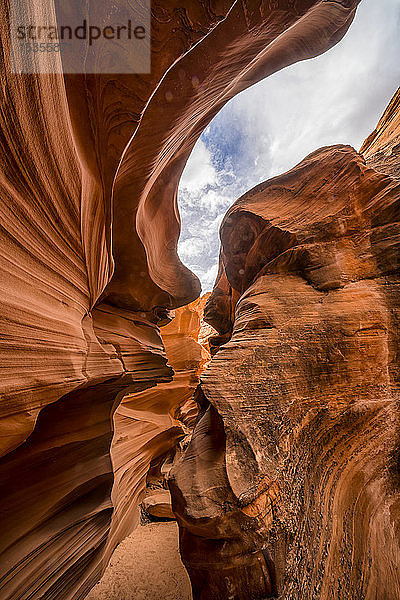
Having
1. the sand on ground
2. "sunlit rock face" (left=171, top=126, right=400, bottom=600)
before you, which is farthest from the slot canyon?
the sand on ground

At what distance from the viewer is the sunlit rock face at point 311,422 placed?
184 cm

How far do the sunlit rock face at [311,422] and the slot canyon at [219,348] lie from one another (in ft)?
0.05

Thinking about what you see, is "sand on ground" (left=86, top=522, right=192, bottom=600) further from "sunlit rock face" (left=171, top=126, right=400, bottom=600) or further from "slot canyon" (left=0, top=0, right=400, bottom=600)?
"sunlit rock face" (left=171, top=126, right=400, bottom=600)

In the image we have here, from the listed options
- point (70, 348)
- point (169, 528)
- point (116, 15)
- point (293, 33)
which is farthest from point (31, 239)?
point (169, 528)

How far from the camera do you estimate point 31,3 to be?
1244 mm

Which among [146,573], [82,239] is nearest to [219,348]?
[82,239]

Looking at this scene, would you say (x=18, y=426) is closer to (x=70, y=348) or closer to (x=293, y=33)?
(x=70, y=348)

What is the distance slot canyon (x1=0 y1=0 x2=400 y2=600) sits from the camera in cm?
170

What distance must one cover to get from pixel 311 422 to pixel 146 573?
3.39 meters

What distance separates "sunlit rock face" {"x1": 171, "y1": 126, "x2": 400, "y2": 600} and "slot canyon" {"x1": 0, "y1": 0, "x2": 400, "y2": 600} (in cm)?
2

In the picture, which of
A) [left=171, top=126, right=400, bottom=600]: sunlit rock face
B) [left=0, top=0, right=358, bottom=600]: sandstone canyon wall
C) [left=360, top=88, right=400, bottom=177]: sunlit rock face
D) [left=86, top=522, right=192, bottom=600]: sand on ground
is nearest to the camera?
[left=0, top=0, right=358, bottom=600]: sandstone canyon wall

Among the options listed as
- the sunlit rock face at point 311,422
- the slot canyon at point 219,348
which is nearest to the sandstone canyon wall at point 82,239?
the slot canyon at point 219,348

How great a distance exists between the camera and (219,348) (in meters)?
2.80

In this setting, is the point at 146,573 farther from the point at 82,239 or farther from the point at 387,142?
the point at 387,142
